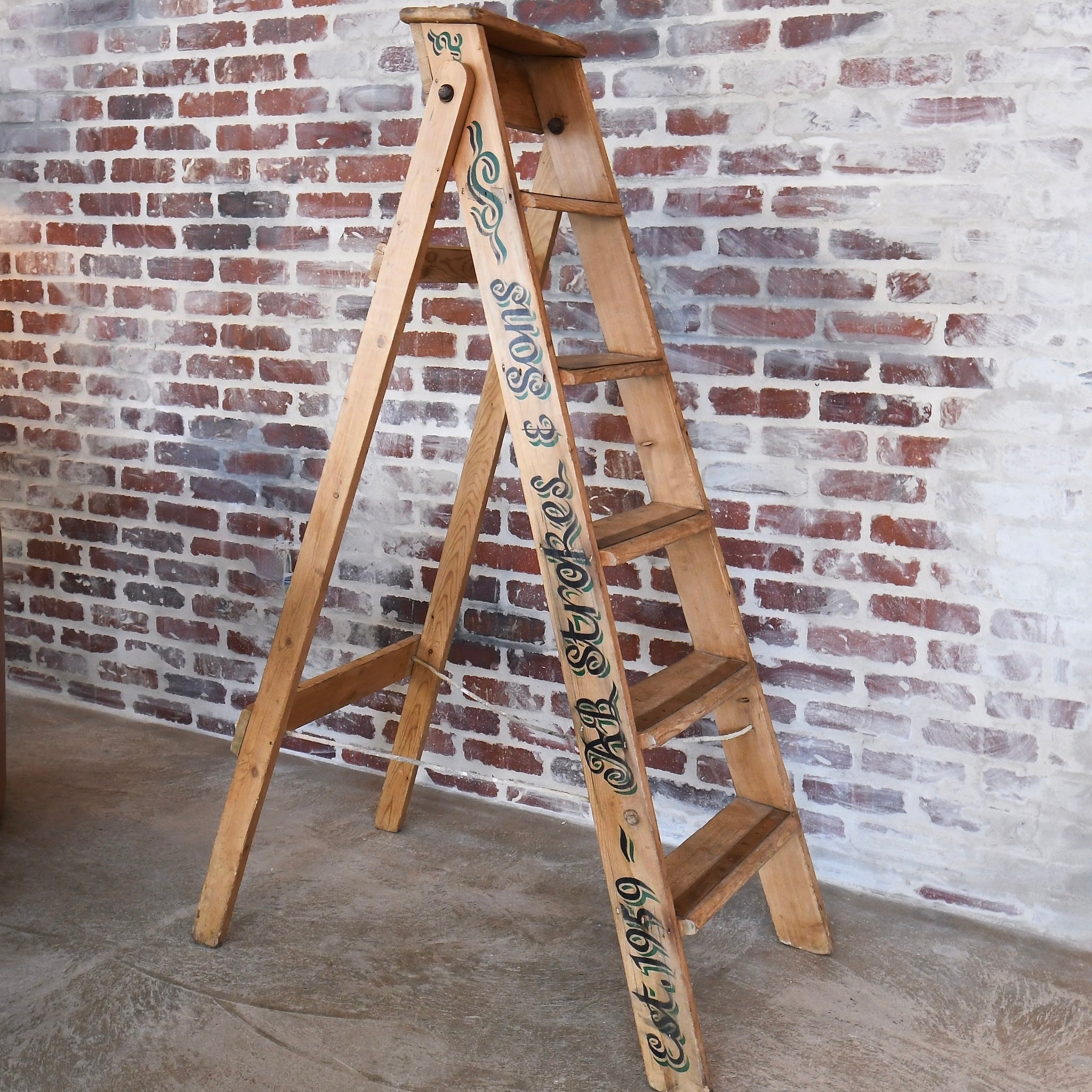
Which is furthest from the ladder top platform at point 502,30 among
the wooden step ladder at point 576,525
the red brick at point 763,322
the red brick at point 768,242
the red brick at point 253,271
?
the red brick at point 253,271

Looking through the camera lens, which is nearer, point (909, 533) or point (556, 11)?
point (909, 533)

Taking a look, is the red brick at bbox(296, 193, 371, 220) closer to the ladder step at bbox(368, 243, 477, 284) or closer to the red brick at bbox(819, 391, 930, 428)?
the ladder step at bbox(368, 243, 477, 284)

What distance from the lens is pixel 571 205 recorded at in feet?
6.54

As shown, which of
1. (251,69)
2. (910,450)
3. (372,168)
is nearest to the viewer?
(910,450)

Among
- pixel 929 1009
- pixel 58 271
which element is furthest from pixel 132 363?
pixel 929 1009

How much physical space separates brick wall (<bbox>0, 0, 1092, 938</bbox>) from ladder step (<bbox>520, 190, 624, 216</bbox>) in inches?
16.1

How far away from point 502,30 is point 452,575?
115 centimetres

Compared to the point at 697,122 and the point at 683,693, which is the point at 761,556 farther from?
the point at 697,122

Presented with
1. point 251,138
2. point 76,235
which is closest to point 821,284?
point 251,138

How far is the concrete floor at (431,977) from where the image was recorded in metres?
1.91

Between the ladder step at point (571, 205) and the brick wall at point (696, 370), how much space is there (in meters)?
0.41

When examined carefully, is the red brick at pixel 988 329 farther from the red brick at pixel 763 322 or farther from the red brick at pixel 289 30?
the red brick at pixel 289 30

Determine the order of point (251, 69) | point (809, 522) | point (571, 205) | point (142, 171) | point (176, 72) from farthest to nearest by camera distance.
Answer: point (142, 171) → point (176, 72) → point (251, 69) → point (809, 522) → point (571, 205)

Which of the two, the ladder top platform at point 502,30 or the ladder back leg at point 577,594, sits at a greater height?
the ladder top platform at point 502,30
